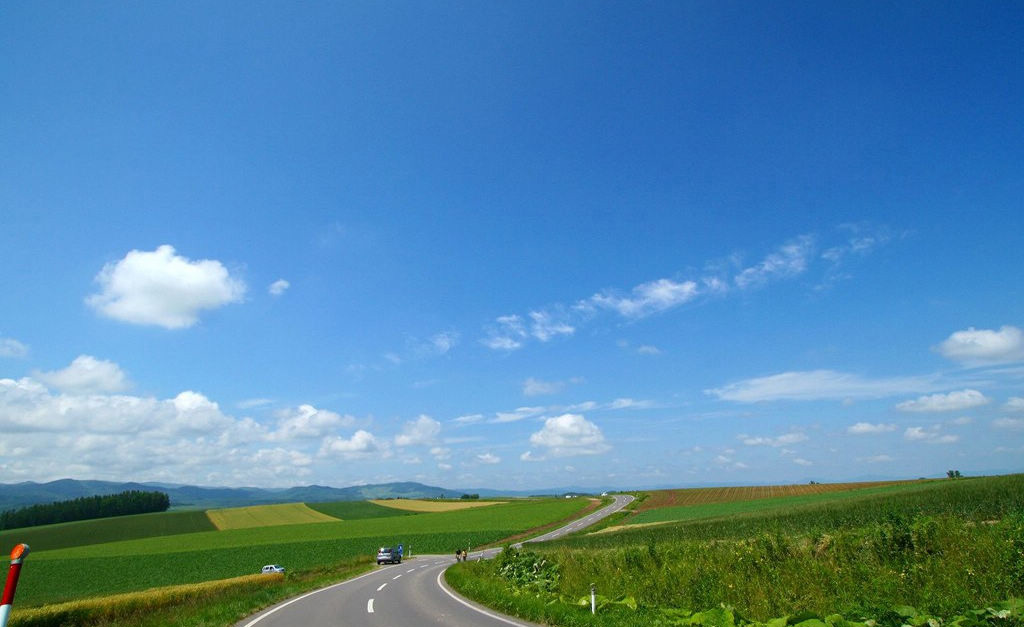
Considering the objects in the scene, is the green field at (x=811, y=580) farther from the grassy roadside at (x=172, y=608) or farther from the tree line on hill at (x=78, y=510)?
the tree line on hill at (x=78, y=510)

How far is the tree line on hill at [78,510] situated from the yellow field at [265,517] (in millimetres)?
42629

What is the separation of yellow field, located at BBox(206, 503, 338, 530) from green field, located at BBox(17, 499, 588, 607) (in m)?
12.5

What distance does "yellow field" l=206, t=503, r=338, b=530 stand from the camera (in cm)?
10006

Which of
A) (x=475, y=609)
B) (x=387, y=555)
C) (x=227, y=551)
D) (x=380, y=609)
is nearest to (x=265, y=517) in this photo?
(x=227, y=551)

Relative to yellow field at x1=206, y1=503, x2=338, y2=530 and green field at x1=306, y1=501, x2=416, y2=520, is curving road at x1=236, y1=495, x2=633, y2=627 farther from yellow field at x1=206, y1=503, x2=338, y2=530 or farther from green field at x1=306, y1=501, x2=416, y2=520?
green field at x1=306, y1=501, x2=416, y2=520

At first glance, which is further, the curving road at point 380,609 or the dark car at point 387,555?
the dark car at point 387,555

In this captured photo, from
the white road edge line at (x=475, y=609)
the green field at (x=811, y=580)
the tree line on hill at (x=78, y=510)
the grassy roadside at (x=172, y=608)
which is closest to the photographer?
the green field at (x=811, y=580)

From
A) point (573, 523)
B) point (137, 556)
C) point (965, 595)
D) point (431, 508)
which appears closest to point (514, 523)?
point (573, 523)

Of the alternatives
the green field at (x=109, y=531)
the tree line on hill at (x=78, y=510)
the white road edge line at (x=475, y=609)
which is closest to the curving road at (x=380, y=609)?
the white road edge line at (x=475, y=609)

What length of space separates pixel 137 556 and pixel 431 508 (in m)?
74.7

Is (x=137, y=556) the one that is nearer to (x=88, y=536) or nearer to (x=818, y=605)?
(x=88, y=536)

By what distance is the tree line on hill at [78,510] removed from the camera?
129625 millimetres

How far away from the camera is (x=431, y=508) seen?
5059 inches

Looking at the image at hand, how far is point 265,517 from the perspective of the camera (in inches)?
4345
